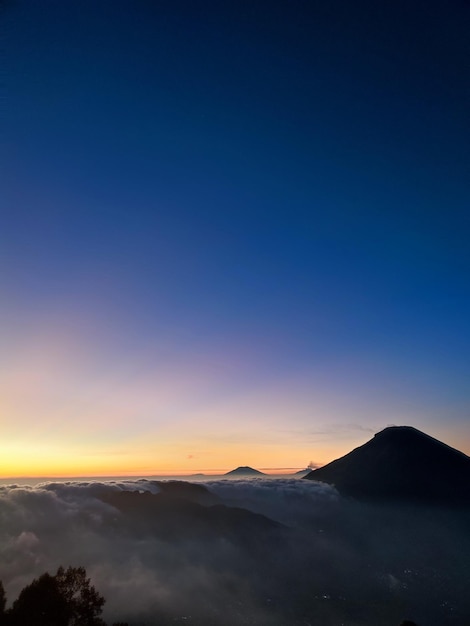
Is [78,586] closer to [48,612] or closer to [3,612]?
[48,612]

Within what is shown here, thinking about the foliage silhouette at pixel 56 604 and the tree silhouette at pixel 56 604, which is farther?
the tree silhouette at pixel 56 604

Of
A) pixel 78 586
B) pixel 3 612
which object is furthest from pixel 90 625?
pixel 3 612

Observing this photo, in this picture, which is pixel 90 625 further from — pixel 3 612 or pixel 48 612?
pixel 3 612

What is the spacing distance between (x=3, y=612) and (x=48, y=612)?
27.9 feet

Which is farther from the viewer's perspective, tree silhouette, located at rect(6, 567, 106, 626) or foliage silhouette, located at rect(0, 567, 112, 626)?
tree silhouette, located at rect(6, 567, 106, 626)

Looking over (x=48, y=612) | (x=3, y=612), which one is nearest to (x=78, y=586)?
(x=48, y=612)

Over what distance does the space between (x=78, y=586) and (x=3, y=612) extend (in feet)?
43.8

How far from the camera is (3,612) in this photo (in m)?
70.6

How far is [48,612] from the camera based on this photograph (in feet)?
233

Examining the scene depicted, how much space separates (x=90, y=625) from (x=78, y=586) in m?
→ 7.50

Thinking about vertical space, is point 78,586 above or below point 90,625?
above

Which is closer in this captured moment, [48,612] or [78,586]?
[48,612]

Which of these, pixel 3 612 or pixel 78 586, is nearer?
pixel 3 612

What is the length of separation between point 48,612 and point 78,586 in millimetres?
6458
